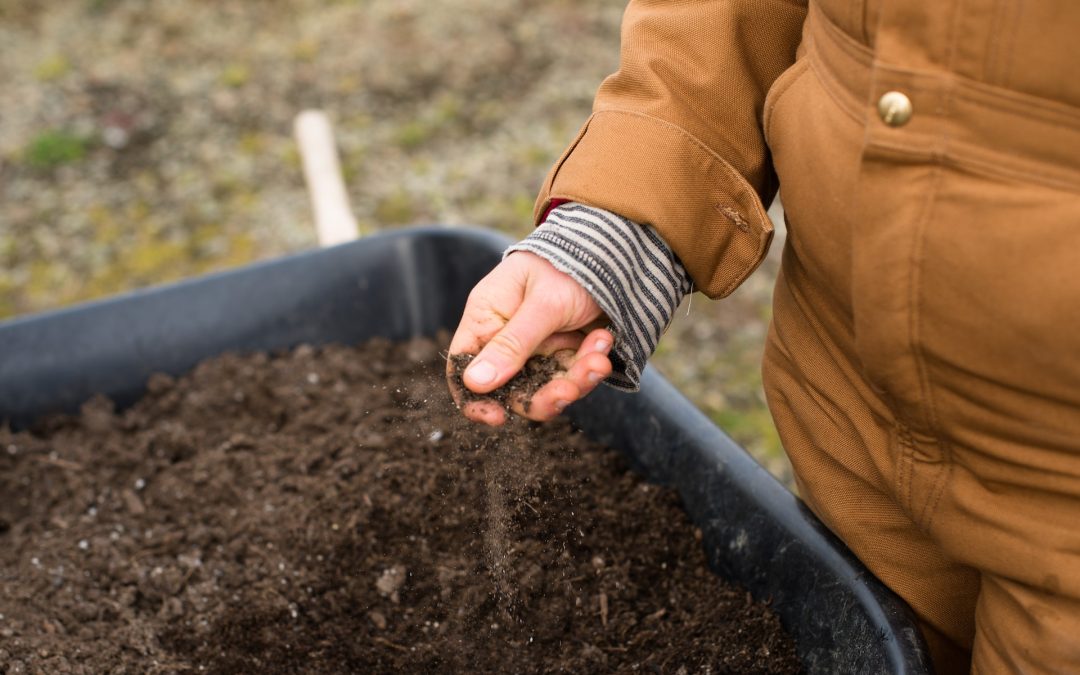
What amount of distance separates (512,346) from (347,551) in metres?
0.58

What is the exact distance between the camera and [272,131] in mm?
3260

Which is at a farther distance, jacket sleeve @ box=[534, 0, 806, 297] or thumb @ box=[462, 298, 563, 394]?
jacket sleeve @ box=[534, 0, 806, 297]

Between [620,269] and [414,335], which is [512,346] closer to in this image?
[620,269]

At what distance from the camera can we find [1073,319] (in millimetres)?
753

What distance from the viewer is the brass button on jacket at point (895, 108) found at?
0.76 meters

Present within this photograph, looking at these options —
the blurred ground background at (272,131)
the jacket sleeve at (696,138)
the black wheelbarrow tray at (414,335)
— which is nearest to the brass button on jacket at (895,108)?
the jacket sleeve at (696,138)

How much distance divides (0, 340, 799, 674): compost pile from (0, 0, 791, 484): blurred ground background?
32.8 inches

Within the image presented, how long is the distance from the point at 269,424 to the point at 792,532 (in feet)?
3.03

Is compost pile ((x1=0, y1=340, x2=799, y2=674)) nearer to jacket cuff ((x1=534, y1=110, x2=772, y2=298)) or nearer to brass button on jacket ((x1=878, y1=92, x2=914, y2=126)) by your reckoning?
jacket cuff ((x1=534, y1=110, x2=772, y2=298))

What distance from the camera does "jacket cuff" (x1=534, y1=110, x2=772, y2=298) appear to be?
1019 millimetres

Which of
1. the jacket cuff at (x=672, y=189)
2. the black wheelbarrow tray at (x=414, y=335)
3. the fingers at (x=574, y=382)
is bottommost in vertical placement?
the black wheelbarrow tray at (x=414, y=335)

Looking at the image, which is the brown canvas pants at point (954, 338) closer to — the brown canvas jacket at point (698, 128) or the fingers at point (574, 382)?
the brown canvas jacket at point (698, 128)

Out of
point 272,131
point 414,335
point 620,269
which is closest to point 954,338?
point 620,269

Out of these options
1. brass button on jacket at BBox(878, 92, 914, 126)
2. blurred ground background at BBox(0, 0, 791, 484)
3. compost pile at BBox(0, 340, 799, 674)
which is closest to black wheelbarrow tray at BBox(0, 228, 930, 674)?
compost pile at BBox(0, 340, 799, 674)
